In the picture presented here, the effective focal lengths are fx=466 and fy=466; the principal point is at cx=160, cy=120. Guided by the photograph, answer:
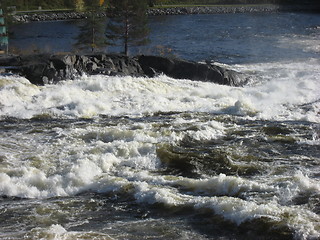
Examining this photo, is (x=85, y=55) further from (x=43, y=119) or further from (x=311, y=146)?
(x=311, y=146)

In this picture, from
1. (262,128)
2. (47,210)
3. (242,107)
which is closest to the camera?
(47,210)

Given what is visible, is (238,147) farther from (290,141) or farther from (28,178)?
(28,178)

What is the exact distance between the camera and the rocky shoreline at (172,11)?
67.0 meters

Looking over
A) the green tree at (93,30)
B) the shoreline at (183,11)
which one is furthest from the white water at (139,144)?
the shoreline at (183,11)

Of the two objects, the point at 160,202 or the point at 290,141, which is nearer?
the point at 160,202

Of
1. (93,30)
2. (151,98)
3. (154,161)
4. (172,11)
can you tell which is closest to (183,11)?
(172,11)

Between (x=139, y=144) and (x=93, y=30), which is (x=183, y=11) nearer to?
(x=93, y=30)

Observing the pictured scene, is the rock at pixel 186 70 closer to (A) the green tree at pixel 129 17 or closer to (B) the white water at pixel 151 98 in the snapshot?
(B) the white water at pixel 151 98

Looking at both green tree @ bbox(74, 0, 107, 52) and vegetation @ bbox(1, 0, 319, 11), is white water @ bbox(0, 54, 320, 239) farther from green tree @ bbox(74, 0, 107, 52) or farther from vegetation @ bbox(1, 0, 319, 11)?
vegetation @ bbox(1, 0, 319, 11)

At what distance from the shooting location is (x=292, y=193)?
11281 mm

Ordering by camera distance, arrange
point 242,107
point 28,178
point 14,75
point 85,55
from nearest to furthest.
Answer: point 28,178
point 242,107
point 14,75
point 85,55

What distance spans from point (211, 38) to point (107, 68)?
24.0m

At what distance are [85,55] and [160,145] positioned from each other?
12.6m

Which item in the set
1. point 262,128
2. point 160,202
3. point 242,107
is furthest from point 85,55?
point 160,202
